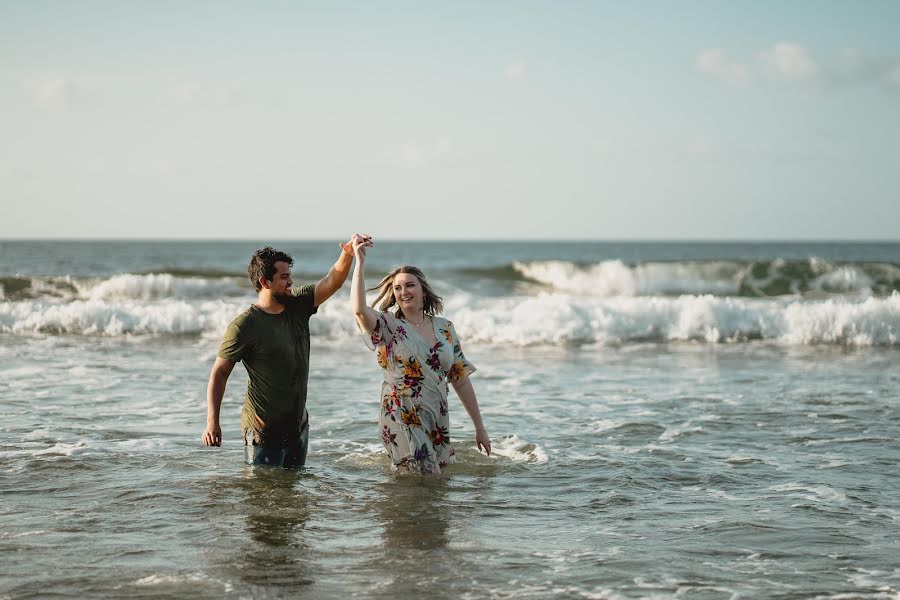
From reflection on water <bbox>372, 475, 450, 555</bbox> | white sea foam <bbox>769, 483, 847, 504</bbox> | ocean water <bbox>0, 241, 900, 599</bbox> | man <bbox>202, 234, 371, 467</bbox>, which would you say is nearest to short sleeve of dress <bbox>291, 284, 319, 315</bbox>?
man <bbox>202, 234, 371, 467</bbox>

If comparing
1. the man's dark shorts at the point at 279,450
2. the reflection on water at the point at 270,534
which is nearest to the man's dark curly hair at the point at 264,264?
the man's dark shorts at the point at 279,450

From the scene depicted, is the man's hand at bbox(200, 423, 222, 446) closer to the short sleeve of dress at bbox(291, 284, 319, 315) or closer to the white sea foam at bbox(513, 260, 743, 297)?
the short sleeve of dress at bbox(291, 284, 319, 315)

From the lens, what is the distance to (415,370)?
6414mm

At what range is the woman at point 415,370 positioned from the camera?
6355 mm

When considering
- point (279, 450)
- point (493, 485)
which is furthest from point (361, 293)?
point (493, 485)

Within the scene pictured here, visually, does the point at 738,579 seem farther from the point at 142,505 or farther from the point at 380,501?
the point at 142,505

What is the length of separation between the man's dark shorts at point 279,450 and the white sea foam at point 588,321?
10856mm

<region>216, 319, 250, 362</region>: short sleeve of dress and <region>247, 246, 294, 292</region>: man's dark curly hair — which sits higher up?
<region>247, 246, 294, 292</region>: man's dark curly hair

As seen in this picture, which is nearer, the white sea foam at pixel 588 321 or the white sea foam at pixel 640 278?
the white sea foam at pixel 588 321

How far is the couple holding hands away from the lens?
241 inches

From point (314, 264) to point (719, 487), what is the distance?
53.7 meters

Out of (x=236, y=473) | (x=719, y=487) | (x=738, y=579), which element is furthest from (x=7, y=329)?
(x=738, y=579)

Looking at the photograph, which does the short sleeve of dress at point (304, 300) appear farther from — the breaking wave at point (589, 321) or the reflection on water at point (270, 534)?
the breaking wave at point (589, 321)

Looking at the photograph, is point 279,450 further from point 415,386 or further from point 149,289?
point 149,289
